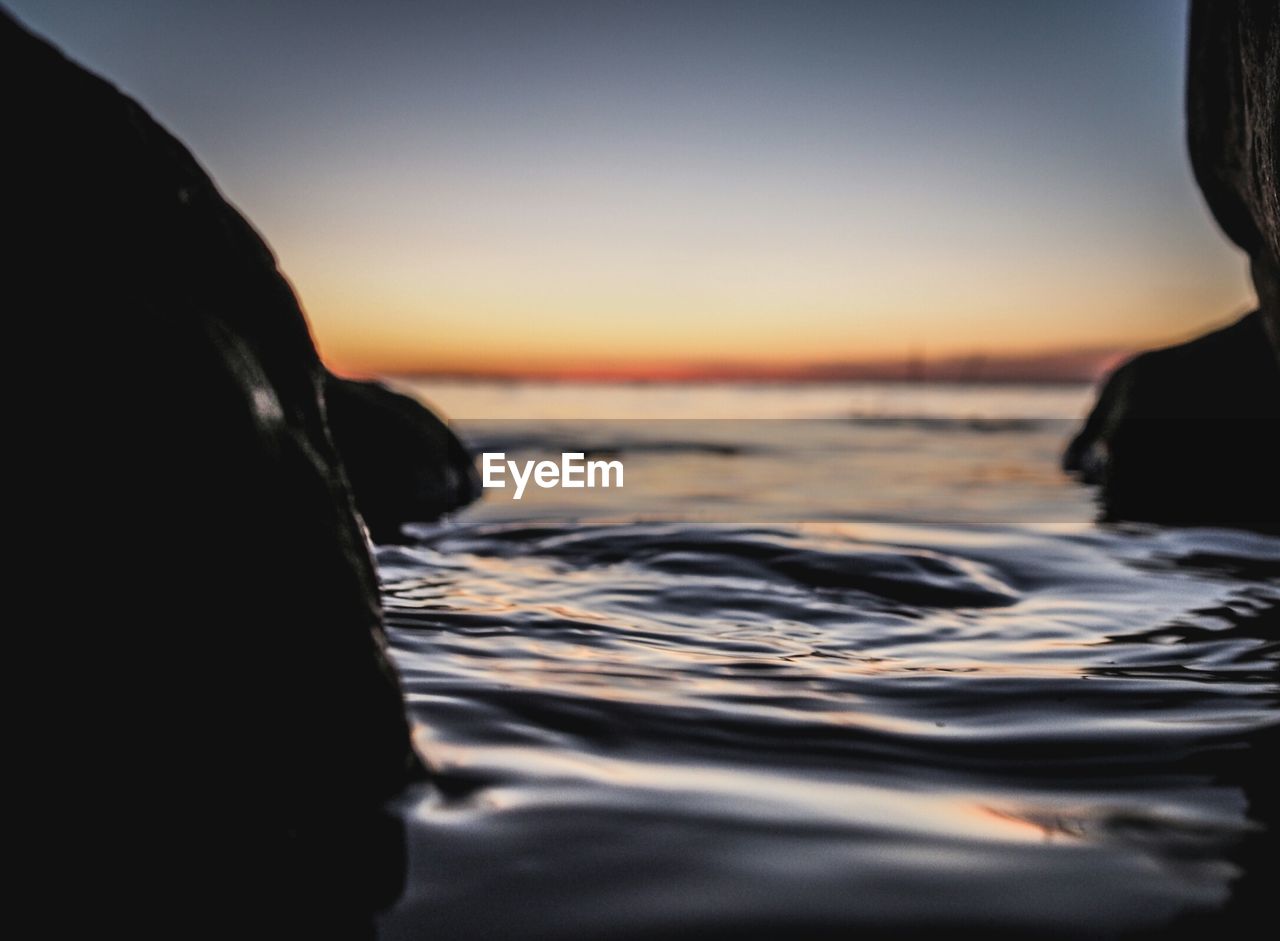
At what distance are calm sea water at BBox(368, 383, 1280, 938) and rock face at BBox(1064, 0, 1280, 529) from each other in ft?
6.17

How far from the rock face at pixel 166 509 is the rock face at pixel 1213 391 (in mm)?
3667

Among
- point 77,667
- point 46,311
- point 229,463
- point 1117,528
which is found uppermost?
point 46,311

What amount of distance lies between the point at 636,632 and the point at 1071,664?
1.61 metres

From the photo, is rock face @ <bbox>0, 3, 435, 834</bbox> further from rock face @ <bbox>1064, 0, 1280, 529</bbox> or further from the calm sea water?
rock face @ <bbox>1064, 0, 1280, 529</bbox>

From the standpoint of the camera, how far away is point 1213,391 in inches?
471

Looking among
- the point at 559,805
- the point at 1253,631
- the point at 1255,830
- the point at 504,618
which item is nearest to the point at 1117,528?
the point at 1253,631

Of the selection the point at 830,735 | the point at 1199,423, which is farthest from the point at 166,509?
the point at 1199,423

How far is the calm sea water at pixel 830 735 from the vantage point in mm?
1694

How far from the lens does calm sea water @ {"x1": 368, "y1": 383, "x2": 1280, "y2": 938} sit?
1694 mm

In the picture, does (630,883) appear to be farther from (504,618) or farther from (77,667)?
(504,618)

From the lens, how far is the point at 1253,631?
413 centimetres
